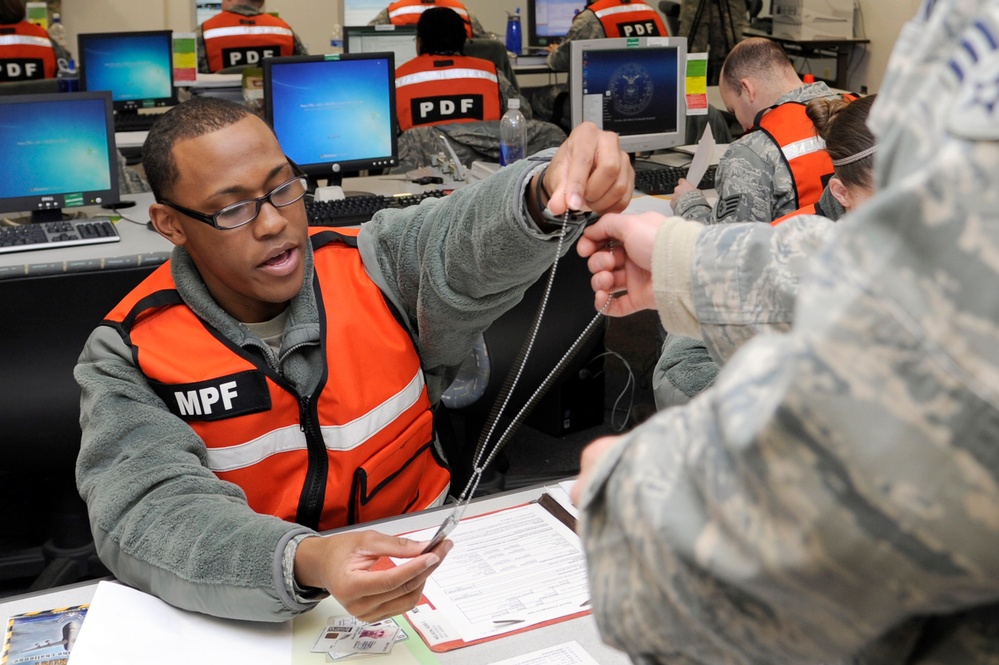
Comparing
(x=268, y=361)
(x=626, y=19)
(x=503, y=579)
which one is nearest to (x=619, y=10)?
(x=626, y=19)

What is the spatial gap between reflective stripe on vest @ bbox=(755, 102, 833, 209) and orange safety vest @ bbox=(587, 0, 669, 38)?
3486 mm

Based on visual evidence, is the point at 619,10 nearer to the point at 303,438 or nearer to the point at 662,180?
the point at 662,180

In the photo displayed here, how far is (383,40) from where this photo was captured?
506 centimetres

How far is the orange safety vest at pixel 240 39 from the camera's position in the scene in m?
6.26

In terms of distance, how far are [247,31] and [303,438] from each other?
209 inches

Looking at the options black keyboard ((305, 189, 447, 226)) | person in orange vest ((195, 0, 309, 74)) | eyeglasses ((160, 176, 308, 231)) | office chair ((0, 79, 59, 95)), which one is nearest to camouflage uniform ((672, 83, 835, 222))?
black keyboard ((305, 189, 447, 226))

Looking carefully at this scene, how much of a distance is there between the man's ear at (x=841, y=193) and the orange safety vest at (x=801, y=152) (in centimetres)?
76

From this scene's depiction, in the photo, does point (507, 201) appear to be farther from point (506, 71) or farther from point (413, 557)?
point (506, 71)

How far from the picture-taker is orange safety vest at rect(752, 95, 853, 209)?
10.2ft

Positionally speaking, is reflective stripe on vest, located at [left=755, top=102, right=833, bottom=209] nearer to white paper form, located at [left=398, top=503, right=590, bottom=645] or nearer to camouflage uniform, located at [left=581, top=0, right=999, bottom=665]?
white paper form, located at [left=398, top=503, right=590, bottom=645]

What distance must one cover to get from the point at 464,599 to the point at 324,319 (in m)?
0.54

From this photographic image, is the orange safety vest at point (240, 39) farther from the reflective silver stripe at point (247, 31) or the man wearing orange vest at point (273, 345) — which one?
the man wearing orange vest at point (273, 345)

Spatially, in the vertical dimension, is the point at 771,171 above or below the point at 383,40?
below

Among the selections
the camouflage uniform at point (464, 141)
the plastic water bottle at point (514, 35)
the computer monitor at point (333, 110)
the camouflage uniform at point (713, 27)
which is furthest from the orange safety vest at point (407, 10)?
the computer monitor at point (333, 110)
